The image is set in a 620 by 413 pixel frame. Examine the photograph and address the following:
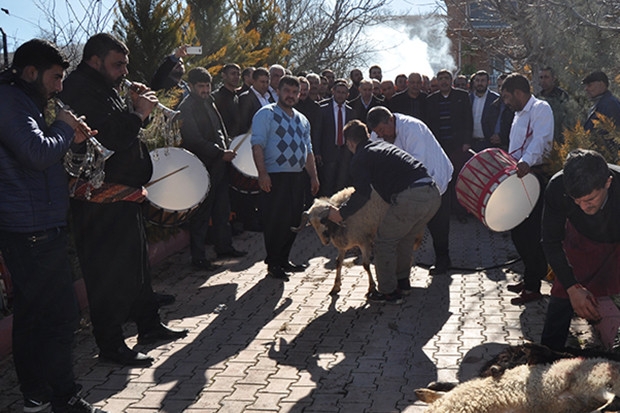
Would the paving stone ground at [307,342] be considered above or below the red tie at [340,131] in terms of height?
below

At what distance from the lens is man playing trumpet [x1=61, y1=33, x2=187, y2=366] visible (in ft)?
18.4

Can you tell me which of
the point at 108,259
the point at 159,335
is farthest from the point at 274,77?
the point at 108,259

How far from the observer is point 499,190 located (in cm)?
707

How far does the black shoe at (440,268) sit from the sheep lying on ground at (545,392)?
4.38 metres

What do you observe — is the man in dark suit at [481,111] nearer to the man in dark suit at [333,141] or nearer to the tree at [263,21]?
the man in dark suit at [333,141]

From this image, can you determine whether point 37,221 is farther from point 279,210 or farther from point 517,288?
point 517,288

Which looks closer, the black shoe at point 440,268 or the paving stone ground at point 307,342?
the paving stone ground at point 307,342

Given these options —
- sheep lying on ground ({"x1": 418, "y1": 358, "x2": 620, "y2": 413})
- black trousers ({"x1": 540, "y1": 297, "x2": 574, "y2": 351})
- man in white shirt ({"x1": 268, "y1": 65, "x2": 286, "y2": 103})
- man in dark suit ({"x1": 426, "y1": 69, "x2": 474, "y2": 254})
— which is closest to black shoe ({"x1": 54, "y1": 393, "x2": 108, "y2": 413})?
sheep lying on ground ({"x1": 418, "y1": 358, "x2": 620, "y2": 413})

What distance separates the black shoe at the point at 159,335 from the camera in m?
6.49

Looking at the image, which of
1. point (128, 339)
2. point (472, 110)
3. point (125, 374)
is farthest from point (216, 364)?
point (472, 110)

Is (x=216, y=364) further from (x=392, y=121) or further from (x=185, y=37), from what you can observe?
(x=185, y=37)

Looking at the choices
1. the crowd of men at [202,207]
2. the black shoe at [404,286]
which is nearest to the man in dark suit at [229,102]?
the crowd of men at [202,207]

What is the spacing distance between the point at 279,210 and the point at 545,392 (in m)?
4.90

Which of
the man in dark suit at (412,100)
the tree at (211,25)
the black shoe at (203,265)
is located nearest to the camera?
the black shoe at (203,265)
